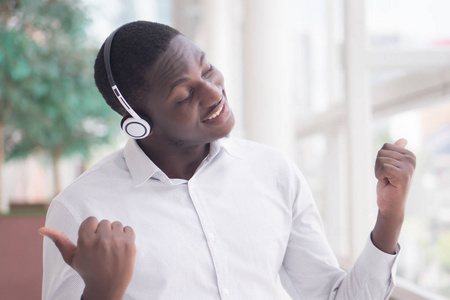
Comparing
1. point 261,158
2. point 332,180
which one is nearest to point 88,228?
point 261,158

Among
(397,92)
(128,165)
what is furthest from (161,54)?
(397,92)

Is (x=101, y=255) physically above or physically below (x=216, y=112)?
below

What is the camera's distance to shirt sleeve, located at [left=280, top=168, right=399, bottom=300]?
50.4 inches

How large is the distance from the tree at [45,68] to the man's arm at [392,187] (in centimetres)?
481

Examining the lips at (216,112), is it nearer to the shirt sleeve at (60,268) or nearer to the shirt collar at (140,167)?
the shirt collar at (140,167)

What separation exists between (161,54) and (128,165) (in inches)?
11.0

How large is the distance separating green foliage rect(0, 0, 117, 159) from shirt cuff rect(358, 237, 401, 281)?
4770mm

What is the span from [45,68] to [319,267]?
5742 mm

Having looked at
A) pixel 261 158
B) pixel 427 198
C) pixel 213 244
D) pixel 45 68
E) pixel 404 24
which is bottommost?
pixel 45 68

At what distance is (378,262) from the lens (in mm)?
1269

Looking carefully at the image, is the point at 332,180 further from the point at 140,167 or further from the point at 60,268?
the point at 60,268

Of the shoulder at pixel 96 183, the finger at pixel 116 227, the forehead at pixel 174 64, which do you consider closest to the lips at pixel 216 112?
the forehead at pixel 174 64

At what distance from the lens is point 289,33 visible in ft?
10.8

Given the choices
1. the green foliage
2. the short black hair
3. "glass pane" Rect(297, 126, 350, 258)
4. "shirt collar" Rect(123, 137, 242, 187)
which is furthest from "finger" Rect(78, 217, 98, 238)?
the green foliage
